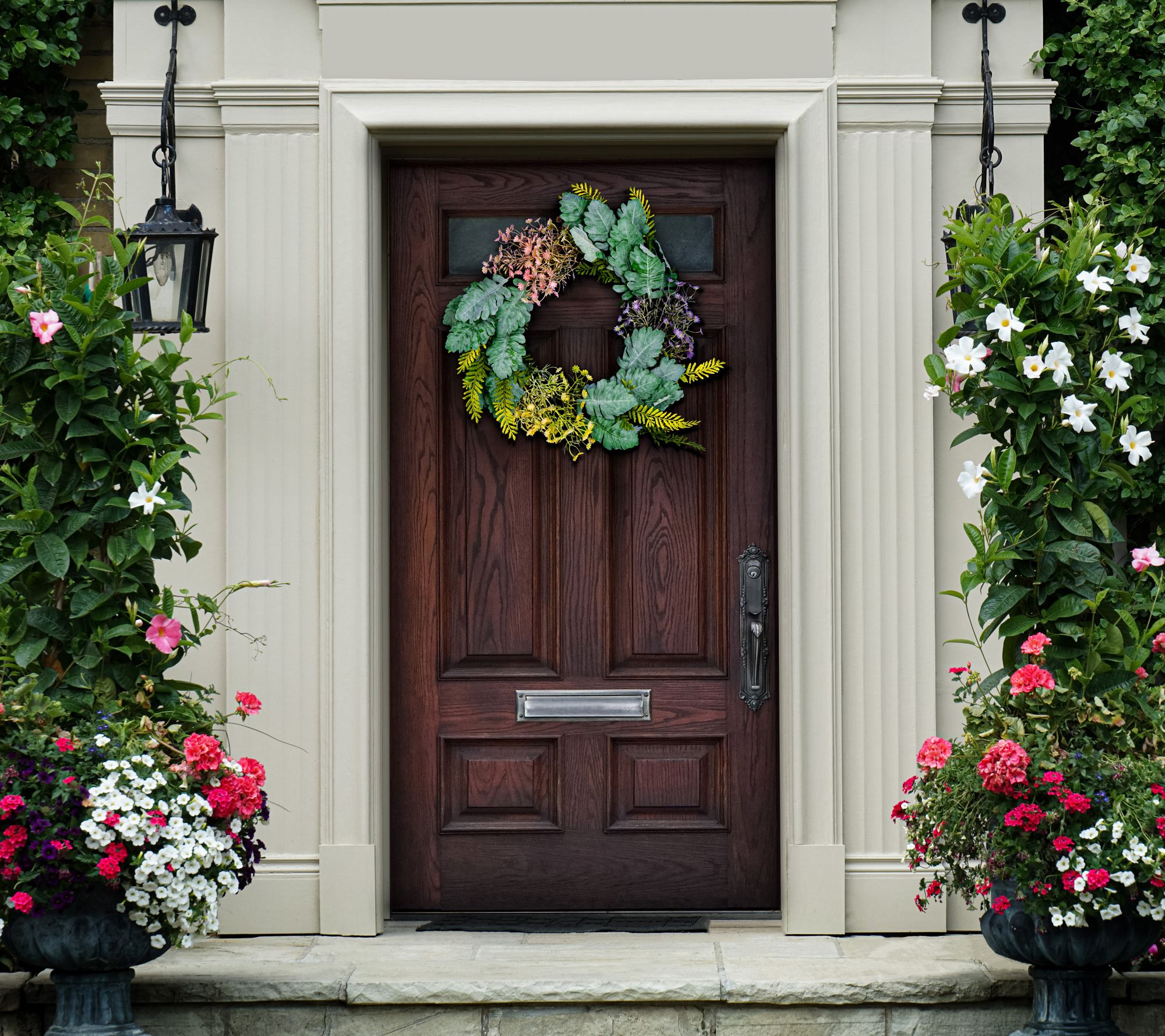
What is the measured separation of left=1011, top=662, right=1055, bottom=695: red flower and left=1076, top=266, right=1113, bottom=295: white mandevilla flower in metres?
1.05

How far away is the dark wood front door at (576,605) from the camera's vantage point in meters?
4.51

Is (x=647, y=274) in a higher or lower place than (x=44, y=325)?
higher

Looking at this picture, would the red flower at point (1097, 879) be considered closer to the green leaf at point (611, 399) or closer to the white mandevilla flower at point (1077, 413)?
the white mandevilla flower at point (1077, 413)

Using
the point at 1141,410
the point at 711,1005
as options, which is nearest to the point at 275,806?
the point at 711,1005

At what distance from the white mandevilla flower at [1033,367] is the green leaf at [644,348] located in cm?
123

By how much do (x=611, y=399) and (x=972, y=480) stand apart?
48.9 inches

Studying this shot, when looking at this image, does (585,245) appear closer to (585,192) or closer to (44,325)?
(585,192)

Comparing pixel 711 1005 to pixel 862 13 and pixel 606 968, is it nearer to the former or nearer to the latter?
pixel 606 968

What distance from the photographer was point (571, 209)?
14.7ft

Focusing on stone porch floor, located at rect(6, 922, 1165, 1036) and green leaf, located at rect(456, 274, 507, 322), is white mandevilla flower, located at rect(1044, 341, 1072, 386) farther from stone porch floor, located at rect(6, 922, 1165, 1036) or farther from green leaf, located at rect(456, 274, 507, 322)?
green leaf, located at rect(456, 274, 507, 322)

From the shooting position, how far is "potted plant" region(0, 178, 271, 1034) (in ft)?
10.8

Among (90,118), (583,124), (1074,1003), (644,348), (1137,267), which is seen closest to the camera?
(1074,1003)

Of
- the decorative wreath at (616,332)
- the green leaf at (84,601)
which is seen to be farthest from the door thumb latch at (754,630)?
the green leaf at (84,601)

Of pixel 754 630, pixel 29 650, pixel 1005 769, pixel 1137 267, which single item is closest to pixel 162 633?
pixel 29 650
